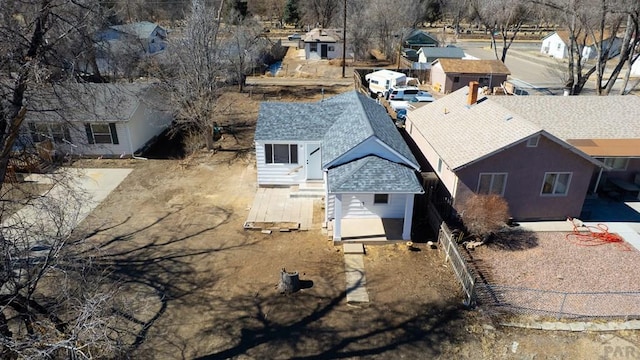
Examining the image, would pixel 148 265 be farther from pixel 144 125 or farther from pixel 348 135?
pixel 144 125

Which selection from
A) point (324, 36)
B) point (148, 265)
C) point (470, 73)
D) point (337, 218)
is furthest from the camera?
point (324, 36)

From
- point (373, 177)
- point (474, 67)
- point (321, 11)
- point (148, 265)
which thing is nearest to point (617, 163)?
point (373, 177)

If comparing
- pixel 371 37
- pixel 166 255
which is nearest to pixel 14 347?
pixel 166 255

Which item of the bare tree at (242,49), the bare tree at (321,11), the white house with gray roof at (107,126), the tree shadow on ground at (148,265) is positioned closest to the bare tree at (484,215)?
the tree shadow on ground at (148,265)

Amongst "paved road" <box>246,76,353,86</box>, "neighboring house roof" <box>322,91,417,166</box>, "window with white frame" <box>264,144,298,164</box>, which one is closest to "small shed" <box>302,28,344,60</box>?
"paved road" <box>246,76,353,86</box>

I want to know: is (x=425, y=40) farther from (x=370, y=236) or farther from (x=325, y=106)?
(x=370, y=236)

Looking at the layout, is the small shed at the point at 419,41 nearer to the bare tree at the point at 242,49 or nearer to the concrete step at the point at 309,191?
the bare tree at the point at 242,49
